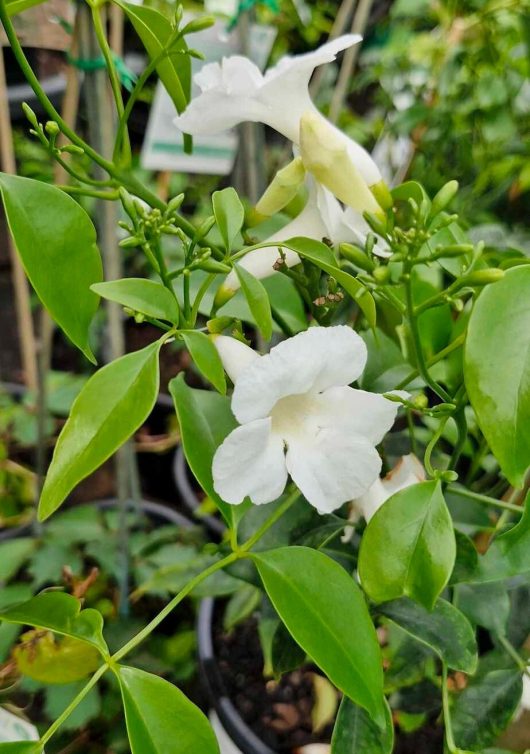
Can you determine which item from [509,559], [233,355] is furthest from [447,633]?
[233,355]

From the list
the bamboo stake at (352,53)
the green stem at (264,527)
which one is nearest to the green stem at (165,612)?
the green stem at (264,527)

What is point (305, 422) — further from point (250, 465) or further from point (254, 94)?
point (254, 94)

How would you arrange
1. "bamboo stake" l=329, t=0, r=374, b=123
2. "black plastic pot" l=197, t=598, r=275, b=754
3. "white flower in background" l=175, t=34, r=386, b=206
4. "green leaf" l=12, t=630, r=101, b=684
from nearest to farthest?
1. "white flower in background" l=175, t=34, r=386, b=206
2. "green leaf" l=12, t=630, r=101, b=684
3. "black plastic pot" l=197, t=598, r=275, b=754
4. "bamboo stake" l=329, t=0, r=374, b=123

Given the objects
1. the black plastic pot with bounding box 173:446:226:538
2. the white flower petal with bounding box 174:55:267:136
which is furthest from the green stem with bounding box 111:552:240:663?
the black plastic pot with bounding box 173:446:226:538

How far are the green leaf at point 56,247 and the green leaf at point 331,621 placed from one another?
0.65 ft

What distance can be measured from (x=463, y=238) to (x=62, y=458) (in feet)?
1.31

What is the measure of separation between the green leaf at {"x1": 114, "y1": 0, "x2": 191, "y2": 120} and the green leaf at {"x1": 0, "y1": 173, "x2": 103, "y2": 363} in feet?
0.50

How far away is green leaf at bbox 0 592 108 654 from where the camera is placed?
1.58 feet

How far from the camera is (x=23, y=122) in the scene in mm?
1615

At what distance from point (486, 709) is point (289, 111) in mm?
566

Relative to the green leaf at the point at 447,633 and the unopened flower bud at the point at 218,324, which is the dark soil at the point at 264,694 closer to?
the green leaf at the point at 447,633

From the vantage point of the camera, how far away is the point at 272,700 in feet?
3.12

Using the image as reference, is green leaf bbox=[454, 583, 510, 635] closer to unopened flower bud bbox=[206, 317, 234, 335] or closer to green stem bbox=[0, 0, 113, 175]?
unopened flower bud bbox=[206, 317, 234, 335]

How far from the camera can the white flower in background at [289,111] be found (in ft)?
→ 1.73
